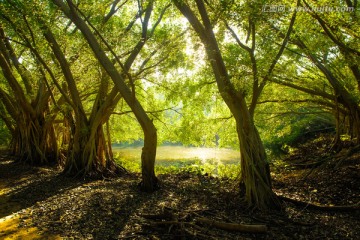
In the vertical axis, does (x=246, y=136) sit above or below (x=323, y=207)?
above

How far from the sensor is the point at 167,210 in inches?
209

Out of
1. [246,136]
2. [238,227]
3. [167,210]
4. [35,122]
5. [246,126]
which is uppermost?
[35,122]

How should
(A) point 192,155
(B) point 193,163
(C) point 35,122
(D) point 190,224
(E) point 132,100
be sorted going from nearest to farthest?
(D) point 190,224 < (E) point 132,100 < (C) point 35,122 < (B) point 193,163 < (A) point 192,155

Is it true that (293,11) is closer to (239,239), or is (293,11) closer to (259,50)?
(259,50)

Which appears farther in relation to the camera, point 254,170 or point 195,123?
point 195,123

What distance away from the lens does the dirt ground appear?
487 centimetres

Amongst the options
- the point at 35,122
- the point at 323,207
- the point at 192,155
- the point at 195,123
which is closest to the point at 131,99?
the point at 323,207

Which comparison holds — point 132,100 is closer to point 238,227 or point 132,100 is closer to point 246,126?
point 246,126

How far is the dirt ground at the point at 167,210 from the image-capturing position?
4867 millimetres

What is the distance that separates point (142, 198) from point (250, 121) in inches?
126

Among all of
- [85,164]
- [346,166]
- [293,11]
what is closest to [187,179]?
[85,164]

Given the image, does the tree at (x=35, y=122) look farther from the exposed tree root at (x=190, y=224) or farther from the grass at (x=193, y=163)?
the exposed tree root at (x=190, y=224)

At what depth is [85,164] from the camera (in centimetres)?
954

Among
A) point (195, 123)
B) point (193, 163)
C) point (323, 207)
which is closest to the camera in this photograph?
point (323, 207)
